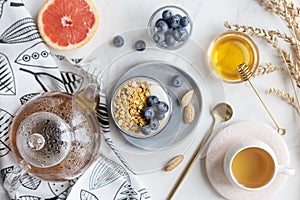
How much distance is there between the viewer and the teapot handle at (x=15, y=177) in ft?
4.86

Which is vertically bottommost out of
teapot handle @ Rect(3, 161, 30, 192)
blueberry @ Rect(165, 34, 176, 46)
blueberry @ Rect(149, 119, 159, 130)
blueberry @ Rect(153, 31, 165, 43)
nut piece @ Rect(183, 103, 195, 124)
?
teapot handle @ Rect(3, 161, 30, 192)

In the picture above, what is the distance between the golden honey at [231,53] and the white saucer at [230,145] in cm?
15

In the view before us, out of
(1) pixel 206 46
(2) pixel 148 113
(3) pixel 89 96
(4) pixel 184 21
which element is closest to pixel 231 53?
(1) pixel 206 46

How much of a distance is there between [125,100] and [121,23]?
225 mm

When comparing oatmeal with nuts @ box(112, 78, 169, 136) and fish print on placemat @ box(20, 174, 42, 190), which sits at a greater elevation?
oatmeal with nuts @ box(112, 78, 169, 136)

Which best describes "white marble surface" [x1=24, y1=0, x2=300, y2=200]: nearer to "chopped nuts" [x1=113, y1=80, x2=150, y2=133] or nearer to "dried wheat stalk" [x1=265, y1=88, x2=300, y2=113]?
"dried wheat stalk" [x1=265, y1=88, x2=300, y2=113]

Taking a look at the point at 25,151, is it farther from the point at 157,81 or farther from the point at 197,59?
the point at 197,59

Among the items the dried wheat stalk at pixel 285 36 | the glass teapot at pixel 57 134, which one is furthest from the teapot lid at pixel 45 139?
the dried wheat stalk at pixel 285 36

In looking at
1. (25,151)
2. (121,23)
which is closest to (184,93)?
(121,23)

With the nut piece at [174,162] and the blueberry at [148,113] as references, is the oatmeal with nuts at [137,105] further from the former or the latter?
the nut piece at [174,162]

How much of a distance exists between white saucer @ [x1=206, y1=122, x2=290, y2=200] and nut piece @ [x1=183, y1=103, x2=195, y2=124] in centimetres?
10

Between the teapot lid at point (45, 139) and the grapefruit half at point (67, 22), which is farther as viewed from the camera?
Answer: the grapefruit half at point (67, 22)

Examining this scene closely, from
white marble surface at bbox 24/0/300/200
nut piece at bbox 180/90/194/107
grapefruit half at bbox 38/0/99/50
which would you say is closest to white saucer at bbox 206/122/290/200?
white marble surface at bbox 24/0/300/200

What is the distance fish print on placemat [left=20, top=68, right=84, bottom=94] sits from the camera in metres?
1.54
